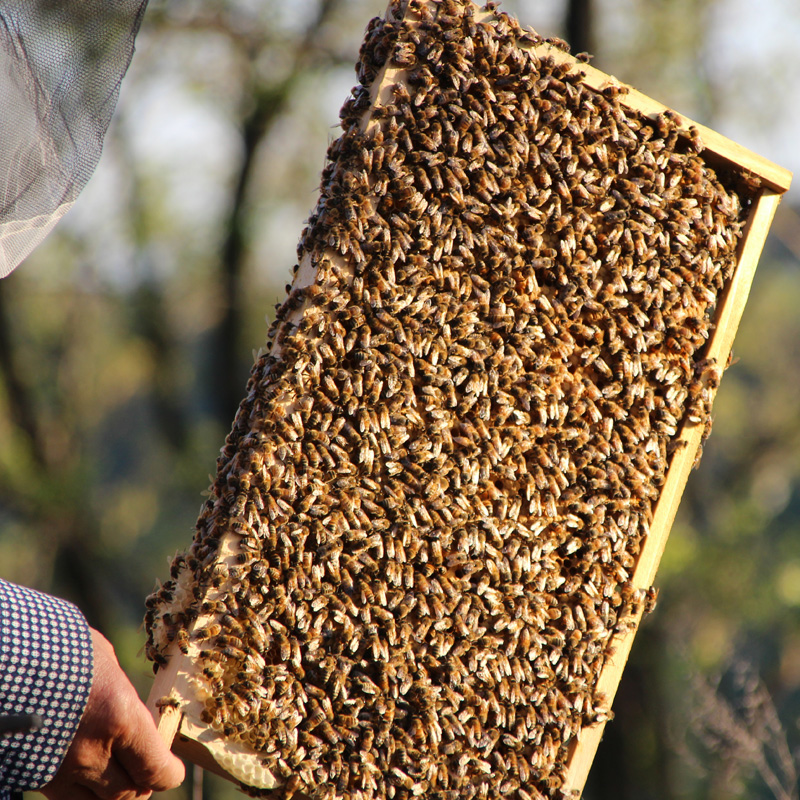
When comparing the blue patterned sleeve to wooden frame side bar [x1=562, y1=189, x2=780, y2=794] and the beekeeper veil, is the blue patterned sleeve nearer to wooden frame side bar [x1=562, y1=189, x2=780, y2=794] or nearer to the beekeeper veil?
the beekeeper veil

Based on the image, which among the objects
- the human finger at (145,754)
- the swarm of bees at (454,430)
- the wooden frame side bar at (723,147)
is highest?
the wooden frame side bar at (723,147)

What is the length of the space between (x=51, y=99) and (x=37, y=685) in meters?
1.93

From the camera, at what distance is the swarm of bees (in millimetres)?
2605

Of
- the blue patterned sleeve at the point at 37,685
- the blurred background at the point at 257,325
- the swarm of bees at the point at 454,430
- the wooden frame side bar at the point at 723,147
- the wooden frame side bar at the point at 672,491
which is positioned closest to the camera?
the blue patterned sleeve at the point at 37,685

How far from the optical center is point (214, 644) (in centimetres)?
254

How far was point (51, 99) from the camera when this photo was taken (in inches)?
95.3

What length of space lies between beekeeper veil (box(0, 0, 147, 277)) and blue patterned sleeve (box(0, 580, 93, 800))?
3.84 ft

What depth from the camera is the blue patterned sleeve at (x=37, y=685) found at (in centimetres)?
229

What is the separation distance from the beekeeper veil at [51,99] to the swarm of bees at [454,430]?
84 centimetres

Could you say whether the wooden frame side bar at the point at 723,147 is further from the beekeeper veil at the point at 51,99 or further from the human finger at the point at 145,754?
the human finger at the point at 145,754

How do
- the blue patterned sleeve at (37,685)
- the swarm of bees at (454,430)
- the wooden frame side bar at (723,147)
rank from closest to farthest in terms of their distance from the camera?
1. the blue patterned sleeve at (37,685)
2. the swarm of bees at (454,430)
3. the wooden frame side bar at (723,147)

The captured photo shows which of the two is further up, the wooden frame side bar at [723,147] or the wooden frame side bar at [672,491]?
the wooden frame side bar at [723,147]

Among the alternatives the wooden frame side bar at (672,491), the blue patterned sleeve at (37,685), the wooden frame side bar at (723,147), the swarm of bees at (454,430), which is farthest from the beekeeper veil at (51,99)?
the wooden frame side bar at (672,491)

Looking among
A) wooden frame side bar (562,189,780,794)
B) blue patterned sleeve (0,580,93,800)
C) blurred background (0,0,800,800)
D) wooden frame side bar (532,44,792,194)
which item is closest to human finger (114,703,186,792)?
blue patterned sleeve (0,580,93,800)
